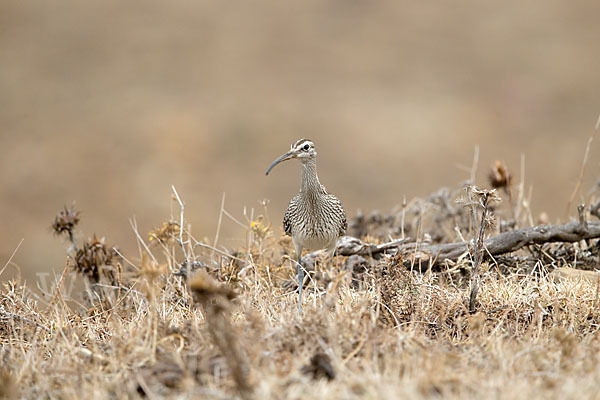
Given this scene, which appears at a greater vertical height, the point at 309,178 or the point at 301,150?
the point at 301,150

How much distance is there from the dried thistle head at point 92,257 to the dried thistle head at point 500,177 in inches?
134

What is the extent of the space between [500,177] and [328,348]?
11.3 ft

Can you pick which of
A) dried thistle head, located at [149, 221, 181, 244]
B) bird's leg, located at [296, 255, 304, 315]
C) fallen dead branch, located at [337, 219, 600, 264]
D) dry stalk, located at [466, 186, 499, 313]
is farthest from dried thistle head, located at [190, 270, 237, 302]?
fallen dead branch, located at [337, 219, 600, 264]

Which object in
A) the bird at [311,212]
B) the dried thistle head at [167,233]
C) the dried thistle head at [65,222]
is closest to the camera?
the dried thistle head at [167,233]

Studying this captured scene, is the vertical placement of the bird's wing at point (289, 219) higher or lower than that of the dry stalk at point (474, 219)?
higher

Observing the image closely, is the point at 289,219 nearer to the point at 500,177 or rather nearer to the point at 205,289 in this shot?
the point at 500,177

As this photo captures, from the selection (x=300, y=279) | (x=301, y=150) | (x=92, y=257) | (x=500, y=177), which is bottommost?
(x=300, y=279)

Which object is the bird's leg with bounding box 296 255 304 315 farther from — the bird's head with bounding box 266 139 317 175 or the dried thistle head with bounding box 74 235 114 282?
the dried thistle head with bounding box 74 235 114 282

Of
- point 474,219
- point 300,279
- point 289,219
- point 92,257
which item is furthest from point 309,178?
point 92,257

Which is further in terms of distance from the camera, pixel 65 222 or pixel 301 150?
pixel 65 222

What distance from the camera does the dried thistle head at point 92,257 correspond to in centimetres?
494

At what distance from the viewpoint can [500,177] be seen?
576 cm

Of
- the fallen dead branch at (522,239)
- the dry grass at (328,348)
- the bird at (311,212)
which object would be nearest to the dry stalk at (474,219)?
the dry grass at (328,348)

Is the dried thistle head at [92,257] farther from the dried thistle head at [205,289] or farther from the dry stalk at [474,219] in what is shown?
the dry stalk at [474,219]
